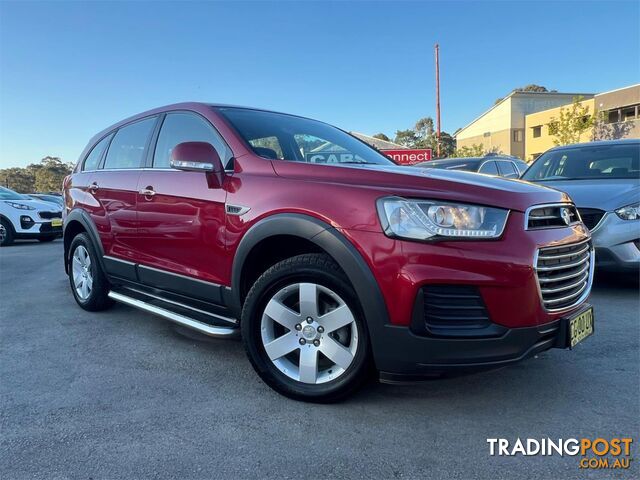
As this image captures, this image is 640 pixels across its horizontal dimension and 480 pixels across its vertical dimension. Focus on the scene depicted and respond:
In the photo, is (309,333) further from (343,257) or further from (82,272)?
(82,272)

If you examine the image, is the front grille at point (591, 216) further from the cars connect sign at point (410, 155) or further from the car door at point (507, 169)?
the cars connect sign at point (410, 155)

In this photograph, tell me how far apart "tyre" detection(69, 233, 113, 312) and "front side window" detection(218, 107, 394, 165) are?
1980mm

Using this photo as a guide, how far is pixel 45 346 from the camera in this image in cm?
348

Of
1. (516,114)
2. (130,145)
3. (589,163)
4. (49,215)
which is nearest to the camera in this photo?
(130,145)

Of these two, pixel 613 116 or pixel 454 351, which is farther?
pixel 613 116

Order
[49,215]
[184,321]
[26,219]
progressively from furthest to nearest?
[49,215]
[26,219]
[184,321]

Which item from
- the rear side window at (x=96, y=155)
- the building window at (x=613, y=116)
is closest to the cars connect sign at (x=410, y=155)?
the rear side window at (x=96, y=155)

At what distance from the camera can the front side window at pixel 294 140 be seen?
9.93ft

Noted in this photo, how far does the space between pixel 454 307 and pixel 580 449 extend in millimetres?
854

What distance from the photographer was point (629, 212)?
4.38 meters

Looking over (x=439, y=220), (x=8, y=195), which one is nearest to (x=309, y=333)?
(x=439, y=220)

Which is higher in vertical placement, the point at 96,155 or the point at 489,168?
the point at 96,155

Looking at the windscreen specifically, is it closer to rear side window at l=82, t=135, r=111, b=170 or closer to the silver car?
rear side window at l=82, t=135, r=111, b=170

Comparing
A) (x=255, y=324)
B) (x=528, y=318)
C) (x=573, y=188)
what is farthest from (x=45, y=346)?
(x=573, y=188)
